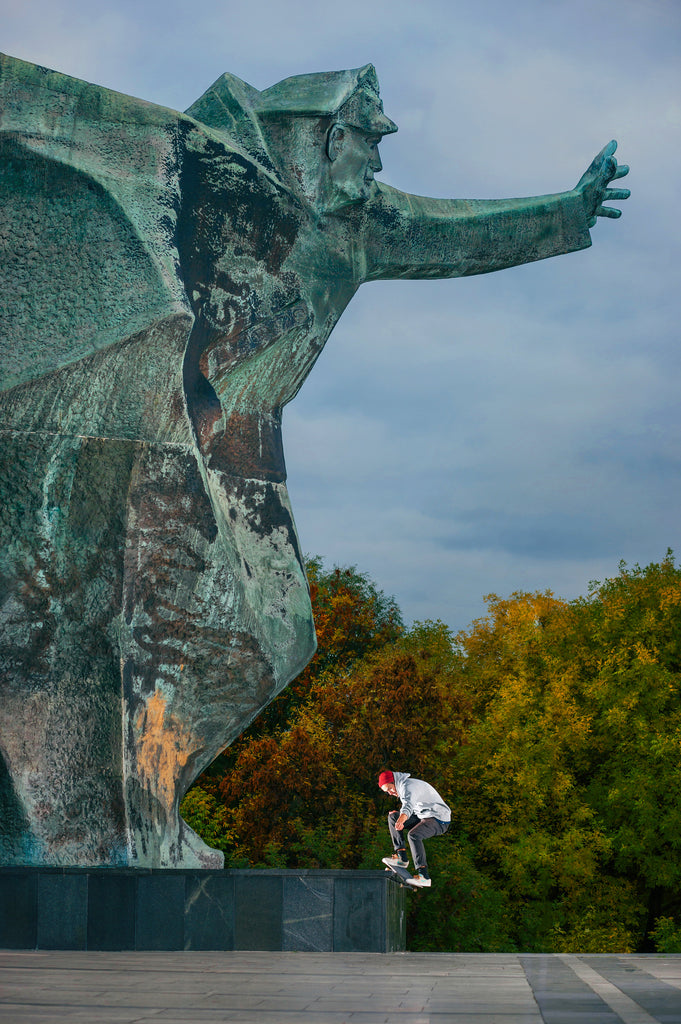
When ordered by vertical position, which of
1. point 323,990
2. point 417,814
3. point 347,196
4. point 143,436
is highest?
point 347,196

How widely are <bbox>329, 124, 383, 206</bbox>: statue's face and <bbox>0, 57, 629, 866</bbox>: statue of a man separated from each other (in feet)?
0.08

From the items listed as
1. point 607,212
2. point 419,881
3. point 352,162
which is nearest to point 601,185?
point 607,212

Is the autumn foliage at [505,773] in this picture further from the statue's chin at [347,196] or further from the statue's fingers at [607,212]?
the statue's chin at [347,196]

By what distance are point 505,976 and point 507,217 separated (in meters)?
7.39

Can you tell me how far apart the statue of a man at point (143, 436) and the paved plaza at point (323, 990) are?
58.2 inches

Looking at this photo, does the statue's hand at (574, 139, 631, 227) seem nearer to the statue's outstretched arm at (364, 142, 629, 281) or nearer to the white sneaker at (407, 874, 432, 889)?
the statue's outstretched arm at (364, 142, 629, 281)

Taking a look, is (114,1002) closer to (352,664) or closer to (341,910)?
(341,910)

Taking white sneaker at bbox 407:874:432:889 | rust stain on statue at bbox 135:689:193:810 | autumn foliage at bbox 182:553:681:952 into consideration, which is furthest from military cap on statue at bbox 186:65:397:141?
autumn foliage at bbox 182:553:681:952

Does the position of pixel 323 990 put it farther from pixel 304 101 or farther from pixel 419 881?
pixel 304 101

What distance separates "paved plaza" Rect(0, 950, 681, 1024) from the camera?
158 inches

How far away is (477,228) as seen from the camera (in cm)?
1127

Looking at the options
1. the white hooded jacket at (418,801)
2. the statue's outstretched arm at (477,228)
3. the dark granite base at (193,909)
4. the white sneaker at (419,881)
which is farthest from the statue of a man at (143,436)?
the white sneaker at (419,881)

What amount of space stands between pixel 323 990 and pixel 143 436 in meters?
4.66

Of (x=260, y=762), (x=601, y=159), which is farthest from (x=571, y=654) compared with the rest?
(x=601, y=159)
